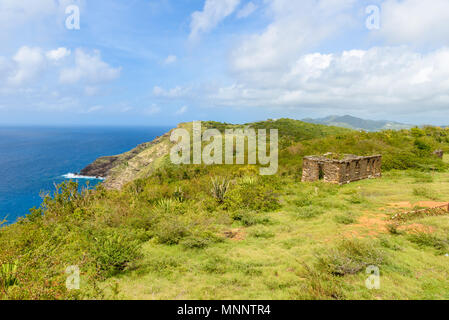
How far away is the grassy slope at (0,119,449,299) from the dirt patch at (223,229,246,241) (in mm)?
34

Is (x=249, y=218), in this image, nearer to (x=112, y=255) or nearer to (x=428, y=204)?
(x=112, y=255)

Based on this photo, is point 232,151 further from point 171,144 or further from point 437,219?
point 171,144

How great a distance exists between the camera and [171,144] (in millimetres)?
62312

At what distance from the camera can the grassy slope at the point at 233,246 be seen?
4285 mm

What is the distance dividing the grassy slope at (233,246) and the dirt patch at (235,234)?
34mm

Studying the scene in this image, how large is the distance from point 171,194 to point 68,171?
7207 cm

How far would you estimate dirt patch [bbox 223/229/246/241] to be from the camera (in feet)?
24.6

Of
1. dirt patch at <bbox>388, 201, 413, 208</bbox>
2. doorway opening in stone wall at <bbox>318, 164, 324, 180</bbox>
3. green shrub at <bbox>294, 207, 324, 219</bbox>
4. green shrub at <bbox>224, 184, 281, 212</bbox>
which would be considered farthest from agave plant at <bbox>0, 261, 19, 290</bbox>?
doorway opening in stone wall at <bbox>318, 164, 324, 180</bbox>

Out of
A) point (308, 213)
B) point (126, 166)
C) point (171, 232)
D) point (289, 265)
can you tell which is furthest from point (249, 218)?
point (126, 166)

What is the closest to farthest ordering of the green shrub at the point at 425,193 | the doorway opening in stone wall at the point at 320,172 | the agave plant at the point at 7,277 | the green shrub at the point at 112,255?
the agave plant at the point at 7,277 < the green shrub at the point at 112,255 < the green shrub at the point at 425,193 < the doorway opening in stone wall at the point at 320,172

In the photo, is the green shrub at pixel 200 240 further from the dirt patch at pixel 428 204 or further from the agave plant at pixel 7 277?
the dirt patch at pixel 428 204

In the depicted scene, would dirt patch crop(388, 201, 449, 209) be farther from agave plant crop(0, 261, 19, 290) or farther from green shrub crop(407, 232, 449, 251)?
agave plant crop(0, 261, 19, 290)

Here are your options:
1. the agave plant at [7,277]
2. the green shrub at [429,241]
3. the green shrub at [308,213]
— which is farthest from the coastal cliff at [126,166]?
the green shrub at [429,241]

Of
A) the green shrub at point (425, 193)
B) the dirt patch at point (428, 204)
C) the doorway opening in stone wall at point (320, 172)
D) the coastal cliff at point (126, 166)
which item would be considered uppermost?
the doorway opening in stone wall at point (320, 172)
